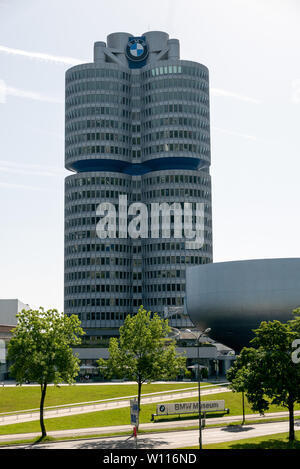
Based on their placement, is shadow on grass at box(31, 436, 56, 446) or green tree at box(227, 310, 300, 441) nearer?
green tree at box(227, 310, 300, 441)

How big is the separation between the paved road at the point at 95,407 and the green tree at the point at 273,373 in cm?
2908

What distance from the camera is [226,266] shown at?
134000mm

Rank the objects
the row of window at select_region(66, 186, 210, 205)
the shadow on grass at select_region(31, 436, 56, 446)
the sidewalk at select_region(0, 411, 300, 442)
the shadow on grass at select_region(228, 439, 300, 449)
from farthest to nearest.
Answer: the row of window at select_region(66, 186, 210, 205) < the sidewalk at select_region(0, 411, 300, 442) < the shadow on grass at select_region(31, 436, 56, 446) < the shadow on grass at select_region(228, 439, 300, 449)

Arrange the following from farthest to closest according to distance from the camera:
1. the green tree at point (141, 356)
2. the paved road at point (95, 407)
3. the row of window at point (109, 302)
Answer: the row of window at point (109, 302)
the paved road at point (95, 407)
the green tree at point (141, 356)

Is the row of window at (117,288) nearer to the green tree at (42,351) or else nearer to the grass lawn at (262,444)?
the green tree at (42,351)

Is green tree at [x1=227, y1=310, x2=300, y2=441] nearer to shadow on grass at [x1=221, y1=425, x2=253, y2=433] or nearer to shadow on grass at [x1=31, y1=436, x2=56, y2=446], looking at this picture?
shadow on grass at [x1=221, y1=425, x2=253, y2=433]

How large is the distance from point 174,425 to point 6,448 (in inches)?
904

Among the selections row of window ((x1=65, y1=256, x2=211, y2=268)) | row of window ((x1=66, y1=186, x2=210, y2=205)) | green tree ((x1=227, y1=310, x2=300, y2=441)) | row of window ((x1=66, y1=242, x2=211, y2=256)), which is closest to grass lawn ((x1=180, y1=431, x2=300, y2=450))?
green tree ((x1=227, y1=310, x2=300, y2=441))

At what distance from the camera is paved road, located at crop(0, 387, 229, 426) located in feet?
269

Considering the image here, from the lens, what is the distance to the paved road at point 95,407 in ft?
269

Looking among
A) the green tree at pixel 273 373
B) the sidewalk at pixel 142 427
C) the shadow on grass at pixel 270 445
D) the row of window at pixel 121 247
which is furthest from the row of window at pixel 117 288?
the shadow on grass at pixel 270 445

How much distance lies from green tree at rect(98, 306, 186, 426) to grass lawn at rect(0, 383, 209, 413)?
75.7ft

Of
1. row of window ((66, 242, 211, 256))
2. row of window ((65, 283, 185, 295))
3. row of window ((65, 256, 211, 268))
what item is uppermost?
row of window ((66, 242, 211, 256))
